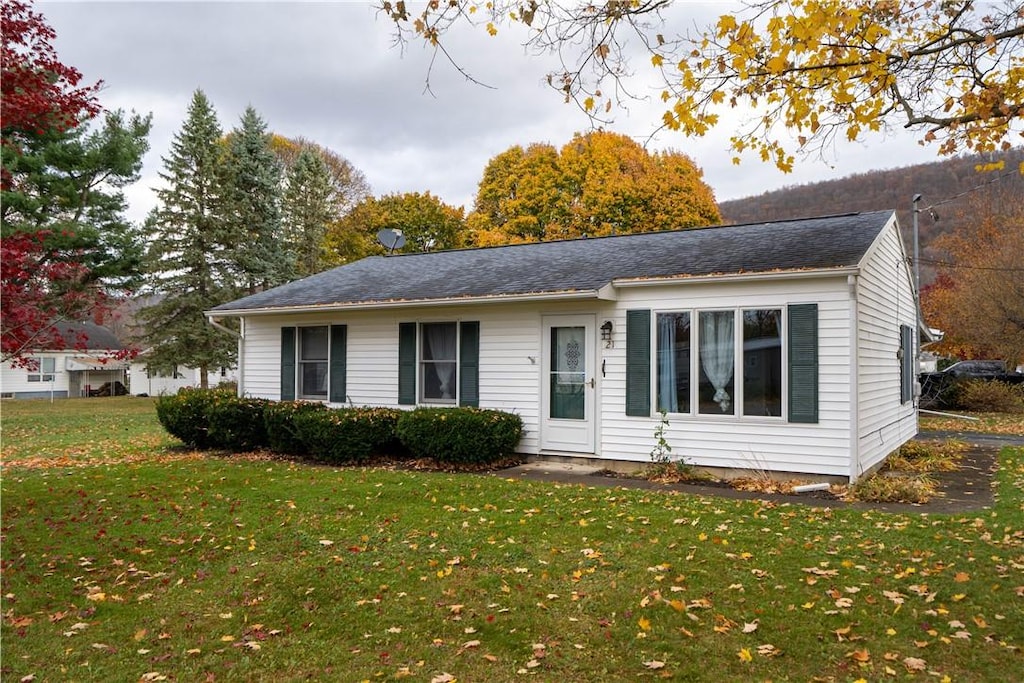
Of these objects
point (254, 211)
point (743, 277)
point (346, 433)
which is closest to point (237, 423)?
point (346, 433)

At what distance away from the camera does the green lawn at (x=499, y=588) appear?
3.93m

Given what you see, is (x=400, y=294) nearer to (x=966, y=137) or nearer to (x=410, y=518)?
(x=410, y=518)

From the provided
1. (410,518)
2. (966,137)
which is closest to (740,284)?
(966,137)

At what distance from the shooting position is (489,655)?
3.98 meters

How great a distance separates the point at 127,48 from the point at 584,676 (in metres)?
9.47

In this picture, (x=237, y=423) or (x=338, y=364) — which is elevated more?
(x=338, y=364)

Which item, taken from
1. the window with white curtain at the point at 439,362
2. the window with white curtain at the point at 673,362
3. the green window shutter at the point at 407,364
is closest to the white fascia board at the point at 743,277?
the window with white curtain at the point at 673,362

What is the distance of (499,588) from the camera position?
494 centimetres

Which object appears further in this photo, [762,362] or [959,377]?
[959,377]

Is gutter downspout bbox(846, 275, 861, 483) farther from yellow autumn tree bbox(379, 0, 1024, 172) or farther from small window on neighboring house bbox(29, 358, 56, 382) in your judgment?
small window on neighboring house bbox(29, 358, 56, 382)

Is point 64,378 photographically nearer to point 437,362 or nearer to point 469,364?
point 437,362

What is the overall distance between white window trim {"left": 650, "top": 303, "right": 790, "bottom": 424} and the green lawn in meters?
1.79

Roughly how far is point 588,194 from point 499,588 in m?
24.6

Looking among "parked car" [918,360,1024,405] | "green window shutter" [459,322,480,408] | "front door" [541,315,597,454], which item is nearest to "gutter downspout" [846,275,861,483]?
"front door" [541,315,597,454]
